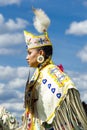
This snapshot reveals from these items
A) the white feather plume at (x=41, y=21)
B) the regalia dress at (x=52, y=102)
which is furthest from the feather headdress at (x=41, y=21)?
the regalia dress at (x=52, y=102)

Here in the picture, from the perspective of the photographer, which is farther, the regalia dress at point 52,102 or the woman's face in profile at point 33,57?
the woman's face in profile at point 33,57

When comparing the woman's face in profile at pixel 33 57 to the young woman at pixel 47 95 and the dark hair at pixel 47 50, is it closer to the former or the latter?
the young woman at pixel 47 95

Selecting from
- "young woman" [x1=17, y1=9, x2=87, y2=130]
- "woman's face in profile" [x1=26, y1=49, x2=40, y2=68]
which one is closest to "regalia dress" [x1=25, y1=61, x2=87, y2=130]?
"young woman" [x1=17, y1=9, x2=87, y2=130]

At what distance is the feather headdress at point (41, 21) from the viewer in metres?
8.36

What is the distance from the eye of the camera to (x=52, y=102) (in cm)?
796

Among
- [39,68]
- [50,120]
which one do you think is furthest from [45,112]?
[39,68]

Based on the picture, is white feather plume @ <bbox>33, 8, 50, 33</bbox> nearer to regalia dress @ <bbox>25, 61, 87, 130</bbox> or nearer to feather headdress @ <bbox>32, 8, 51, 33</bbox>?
feather headdress @ <bbox>32, 8, 51, 33</bbox>

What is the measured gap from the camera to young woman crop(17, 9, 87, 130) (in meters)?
7.82

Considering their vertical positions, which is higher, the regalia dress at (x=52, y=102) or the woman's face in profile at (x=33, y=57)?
the woman's face in profile at (x=33, y=57)

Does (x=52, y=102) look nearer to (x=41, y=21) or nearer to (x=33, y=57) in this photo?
(x=33, y=57)

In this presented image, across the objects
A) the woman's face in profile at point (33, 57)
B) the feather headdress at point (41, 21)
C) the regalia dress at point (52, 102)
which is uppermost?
the feather headdress at point (41, 21)

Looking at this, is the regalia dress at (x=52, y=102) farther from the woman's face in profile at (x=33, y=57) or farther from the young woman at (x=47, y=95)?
the woman's face in profile at (x=33, y=57)

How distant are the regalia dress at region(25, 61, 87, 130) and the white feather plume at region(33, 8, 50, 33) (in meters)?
0.55

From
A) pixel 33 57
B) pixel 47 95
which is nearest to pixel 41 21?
pixel 33 57
